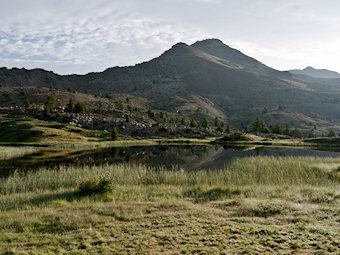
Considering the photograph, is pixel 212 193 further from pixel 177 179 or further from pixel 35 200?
pixel 35 200

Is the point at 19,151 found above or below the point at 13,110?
below

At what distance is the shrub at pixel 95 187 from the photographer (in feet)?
62.7

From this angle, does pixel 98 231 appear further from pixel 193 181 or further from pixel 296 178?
pixel 296 178

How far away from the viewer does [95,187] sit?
19.1 meters

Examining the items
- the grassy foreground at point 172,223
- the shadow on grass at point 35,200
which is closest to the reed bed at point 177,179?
the grassy foreground at point 172,223

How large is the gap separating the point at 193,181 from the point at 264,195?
26.8 ft

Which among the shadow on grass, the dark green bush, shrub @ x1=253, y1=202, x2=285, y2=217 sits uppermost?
shrub @ x1=253, y1=202, x2=285, y2=217

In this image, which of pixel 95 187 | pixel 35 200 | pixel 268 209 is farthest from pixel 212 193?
pixel 35 200

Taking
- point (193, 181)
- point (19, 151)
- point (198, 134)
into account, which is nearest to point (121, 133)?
point (198, 134)

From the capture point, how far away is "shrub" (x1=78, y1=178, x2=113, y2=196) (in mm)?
19109

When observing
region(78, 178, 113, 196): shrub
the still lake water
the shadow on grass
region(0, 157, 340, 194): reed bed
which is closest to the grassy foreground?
the shadow on grass

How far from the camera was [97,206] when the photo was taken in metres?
15.2

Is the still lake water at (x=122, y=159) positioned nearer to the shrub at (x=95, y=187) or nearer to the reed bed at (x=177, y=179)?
the reed bed at (x=177, y=179)

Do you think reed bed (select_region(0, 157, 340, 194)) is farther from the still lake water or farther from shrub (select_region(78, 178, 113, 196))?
the still lake water
